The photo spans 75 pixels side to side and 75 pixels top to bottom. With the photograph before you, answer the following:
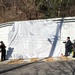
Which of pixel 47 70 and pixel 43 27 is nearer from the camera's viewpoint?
pixel 47 70

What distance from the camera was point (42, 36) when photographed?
1878 cm

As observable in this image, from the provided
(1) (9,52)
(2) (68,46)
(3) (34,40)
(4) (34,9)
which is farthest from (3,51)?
(4) (34,9)

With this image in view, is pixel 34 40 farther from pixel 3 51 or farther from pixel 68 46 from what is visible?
pixel 68 46

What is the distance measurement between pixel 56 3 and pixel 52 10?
2.65ft

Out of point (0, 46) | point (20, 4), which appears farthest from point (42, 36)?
point (20, 4)

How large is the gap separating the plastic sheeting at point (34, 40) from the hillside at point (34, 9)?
5.54 metres

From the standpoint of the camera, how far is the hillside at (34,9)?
24781mm

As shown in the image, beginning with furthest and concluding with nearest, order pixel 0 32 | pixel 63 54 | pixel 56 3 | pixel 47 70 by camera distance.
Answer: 1. pixel 56 3
2. pixel 0 32
3. pixel 63 54
4. pixel 47 70

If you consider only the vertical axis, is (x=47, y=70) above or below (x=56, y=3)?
below

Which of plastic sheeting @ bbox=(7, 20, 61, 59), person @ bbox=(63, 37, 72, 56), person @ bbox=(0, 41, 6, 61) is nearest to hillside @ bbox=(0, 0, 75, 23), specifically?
plastic sheeting @ bbox=(7, 20, 61, 59)

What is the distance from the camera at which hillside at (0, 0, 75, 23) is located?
24781 millimetres

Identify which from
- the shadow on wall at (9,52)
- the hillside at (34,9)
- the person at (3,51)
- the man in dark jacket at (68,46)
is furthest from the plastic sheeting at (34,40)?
the hillside at (34,9)

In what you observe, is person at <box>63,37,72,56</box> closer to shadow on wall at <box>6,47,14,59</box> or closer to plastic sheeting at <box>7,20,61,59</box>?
plastic sheeting at <box>7,20,61,59</box>

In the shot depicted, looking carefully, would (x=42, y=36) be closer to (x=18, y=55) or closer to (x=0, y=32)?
(x=18, y=55)
